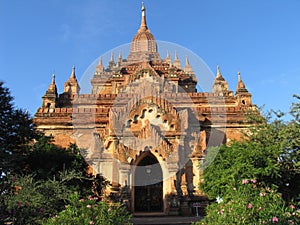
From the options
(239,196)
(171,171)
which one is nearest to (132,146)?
(171,171)

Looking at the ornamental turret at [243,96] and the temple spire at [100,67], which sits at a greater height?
the temple spire at [100,67]

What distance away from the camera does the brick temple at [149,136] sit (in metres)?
19.8

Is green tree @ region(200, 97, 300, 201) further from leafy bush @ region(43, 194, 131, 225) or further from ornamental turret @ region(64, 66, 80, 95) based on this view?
ornamental turret @ region(64, 66, 80, 95)

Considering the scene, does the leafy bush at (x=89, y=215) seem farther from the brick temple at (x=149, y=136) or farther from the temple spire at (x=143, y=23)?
the temple spire at (x=143, y=23)

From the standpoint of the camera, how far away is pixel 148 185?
68.6 ft

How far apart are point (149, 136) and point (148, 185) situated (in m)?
3.44

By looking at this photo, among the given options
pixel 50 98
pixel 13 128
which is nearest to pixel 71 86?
pixel 50 98

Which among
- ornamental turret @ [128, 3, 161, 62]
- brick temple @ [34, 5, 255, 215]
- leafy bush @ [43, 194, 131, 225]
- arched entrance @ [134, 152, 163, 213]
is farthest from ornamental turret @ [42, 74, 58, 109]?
leafy bush @ [43, 194, 131, 225]

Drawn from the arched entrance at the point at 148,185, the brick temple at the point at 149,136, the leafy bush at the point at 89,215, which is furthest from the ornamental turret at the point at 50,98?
the leafy bush at the point at 89,215

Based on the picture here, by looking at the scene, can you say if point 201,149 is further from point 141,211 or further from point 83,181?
point 83,181

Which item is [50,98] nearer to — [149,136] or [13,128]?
[149,136]

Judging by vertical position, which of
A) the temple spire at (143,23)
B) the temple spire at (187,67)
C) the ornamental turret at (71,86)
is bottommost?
the ornamental turret at (71,86)

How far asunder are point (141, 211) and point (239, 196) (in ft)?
41.9

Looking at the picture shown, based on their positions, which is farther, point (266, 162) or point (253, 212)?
point (266, 162)
